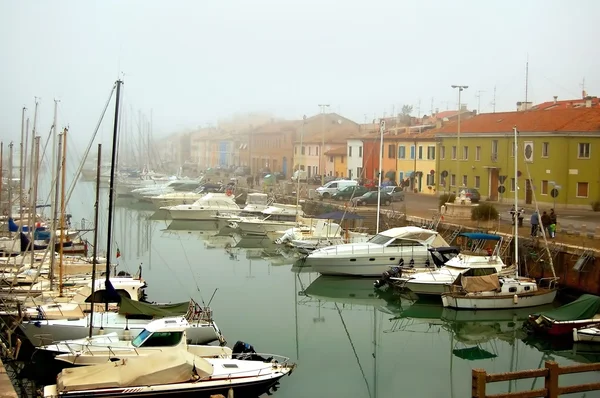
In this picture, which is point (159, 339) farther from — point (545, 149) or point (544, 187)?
point (545, 149)

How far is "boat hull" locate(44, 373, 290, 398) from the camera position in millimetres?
14930

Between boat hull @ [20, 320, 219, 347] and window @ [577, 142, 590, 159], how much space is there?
28997 millimetres

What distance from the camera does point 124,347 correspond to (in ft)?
55.4

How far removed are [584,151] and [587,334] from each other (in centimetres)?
2299

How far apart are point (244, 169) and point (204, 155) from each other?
Result: 34.0m

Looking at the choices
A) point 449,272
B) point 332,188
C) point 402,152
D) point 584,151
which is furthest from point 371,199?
point 449,272

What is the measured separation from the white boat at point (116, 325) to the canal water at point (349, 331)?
1973 mm

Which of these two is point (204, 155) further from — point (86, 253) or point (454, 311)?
point (454, 311)

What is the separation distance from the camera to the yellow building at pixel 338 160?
7038 cm

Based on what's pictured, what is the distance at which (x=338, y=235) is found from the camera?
36.6m

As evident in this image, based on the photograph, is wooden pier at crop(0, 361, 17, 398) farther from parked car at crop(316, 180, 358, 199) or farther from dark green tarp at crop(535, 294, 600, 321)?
parked car at crop(316, 180, 358, 199)

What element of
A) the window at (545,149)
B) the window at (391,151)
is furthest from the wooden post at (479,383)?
the window at (391,151)

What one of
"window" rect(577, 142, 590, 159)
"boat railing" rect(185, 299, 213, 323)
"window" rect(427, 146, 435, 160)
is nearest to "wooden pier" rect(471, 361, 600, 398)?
"boat railing" rect(185, 299, 213, 323)

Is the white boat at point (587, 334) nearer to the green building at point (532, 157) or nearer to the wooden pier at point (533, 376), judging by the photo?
the wooden pier at point (533, 376)
